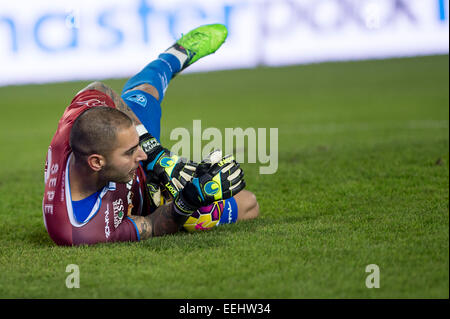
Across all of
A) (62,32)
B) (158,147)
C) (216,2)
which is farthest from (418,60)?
(158,147)

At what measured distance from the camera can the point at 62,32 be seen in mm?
14547

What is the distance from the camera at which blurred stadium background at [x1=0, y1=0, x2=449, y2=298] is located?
2.98 metres

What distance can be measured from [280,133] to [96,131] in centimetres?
625

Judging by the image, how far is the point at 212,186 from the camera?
353cm

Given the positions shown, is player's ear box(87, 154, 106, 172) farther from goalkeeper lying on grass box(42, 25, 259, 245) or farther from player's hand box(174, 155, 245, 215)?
player's hand box(174, 155, 245, 215)

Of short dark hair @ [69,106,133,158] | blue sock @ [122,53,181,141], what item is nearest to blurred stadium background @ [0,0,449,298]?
short dark hair @ [69,106,133,158]

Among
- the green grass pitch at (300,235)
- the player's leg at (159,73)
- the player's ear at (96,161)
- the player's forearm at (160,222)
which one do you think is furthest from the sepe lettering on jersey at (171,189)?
the player's leg at (159,73)

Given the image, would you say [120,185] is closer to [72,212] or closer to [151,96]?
[72,212]

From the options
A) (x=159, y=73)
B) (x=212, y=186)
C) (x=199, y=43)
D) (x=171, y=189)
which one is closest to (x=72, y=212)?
(x=171, y=189)

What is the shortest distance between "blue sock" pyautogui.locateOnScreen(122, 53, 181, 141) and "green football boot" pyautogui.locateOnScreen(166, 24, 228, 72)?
0.15 metres

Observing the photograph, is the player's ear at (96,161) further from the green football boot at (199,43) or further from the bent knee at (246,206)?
the green football boot at (199,43)
